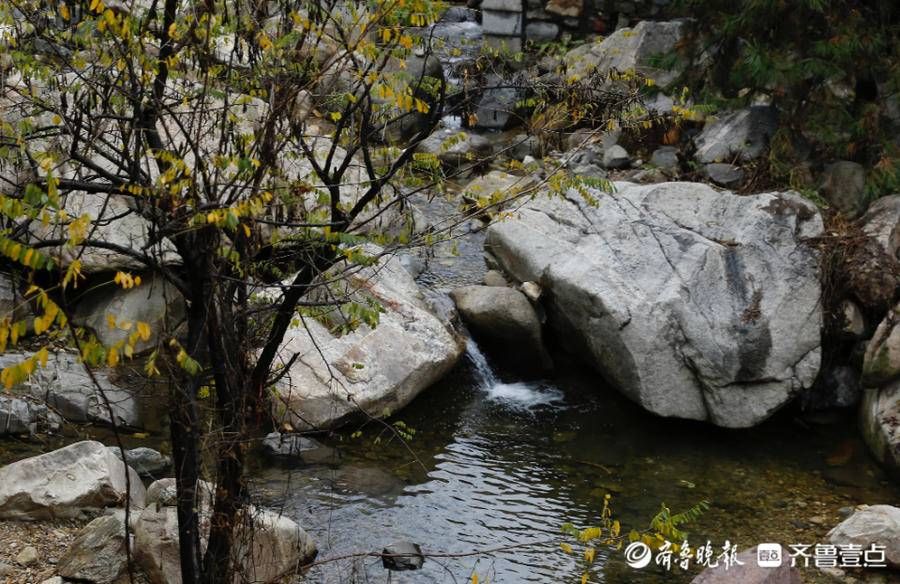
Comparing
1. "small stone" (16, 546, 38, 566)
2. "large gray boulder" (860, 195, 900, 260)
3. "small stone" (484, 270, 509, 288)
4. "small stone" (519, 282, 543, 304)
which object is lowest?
"small stone" (16, 546, 38, 566)

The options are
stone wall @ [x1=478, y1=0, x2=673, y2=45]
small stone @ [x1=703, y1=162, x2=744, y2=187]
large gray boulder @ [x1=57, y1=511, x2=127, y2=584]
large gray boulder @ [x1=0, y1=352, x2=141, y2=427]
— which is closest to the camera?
large gray boulder @ [x1=57, y1=511, x2=127, y2=584]

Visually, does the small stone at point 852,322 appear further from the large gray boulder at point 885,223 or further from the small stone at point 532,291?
the small stone at point 532,291

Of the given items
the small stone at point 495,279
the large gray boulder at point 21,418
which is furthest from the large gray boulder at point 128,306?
the small stone at point 495,279

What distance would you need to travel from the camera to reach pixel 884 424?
26.5ft

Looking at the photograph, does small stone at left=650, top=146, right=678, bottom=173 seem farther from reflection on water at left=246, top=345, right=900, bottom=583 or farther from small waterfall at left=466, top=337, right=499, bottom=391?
small waterfall at left=466, top=337, right=499, bottom=391

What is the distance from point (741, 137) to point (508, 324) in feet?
11.3

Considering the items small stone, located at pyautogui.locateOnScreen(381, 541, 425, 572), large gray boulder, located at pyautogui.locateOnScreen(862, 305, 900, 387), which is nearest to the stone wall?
large gray boulder, located at pyautogui.locateOnScreen(862, 305, 900, 387)

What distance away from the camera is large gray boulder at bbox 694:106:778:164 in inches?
407

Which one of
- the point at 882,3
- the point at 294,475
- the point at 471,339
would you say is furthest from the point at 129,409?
the point at 882,3

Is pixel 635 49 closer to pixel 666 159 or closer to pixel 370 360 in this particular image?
pixel 666 159

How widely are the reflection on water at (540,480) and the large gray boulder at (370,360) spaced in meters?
0.29

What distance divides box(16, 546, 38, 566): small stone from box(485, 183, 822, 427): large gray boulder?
191 inches

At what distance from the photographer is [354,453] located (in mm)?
7875

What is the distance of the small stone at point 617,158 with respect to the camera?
11922mm
